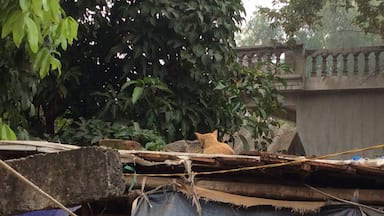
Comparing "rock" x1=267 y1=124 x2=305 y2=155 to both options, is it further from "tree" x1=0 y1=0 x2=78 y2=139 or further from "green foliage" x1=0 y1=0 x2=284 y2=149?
"tree" x1=0 y1=0 x2=78 y2=139

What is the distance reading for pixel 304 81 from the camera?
10992mm

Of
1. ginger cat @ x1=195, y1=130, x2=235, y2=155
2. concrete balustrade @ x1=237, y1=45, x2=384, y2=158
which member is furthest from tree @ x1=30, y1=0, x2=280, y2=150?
concrete balustrade @ x1=237, y1=45, x2=384, y2=158

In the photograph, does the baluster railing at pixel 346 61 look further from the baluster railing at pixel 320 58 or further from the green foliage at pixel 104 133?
the green foliage at pixel 104 133

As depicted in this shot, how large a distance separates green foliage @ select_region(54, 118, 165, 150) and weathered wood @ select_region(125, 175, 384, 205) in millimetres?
1821

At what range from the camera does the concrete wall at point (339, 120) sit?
10.7 m

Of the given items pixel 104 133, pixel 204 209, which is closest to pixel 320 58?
pixel 104 133

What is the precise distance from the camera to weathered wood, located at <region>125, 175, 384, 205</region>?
4.43m

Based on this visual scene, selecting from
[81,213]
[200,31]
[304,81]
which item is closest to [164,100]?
[200,31]

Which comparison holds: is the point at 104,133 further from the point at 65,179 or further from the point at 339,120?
the point at 339,120

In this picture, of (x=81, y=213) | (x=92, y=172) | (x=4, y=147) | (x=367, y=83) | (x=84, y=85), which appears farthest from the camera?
(x=367, y=83)

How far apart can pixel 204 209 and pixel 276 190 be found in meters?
0.49

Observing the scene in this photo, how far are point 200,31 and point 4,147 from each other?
12.6 ft

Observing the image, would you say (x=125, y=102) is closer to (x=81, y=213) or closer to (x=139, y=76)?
(x=139, y=76)

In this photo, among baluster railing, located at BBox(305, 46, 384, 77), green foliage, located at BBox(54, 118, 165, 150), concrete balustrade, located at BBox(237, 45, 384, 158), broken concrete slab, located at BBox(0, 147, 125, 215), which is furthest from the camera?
baluster railing, located at BBox(305, 46, 384, 77)
